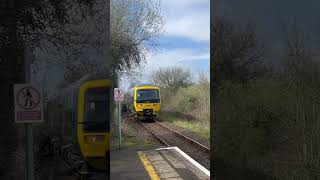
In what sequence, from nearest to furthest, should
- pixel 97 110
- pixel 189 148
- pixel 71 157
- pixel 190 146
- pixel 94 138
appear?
pixel 71 157 < pixel 94 138 < pixel 97 110 < pixel 189 148 < pixel 190 146

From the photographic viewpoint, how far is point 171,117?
36562mm

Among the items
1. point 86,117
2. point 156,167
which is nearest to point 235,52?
point 86,117

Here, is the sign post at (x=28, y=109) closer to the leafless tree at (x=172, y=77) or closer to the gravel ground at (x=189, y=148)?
the gravel ground at (x=189, y=148)

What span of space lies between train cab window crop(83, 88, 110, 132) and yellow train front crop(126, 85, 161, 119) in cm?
2442

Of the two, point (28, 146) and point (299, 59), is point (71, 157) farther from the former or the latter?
point (299, 59)

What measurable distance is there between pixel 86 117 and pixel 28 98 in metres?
1.54

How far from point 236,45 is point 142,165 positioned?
6.17 meters

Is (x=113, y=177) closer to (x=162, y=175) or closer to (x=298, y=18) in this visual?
(x=162, y=175)

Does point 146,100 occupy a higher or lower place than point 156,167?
higher

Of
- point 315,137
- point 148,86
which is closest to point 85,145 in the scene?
point 315,137

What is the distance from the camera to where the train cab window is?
7.70 m

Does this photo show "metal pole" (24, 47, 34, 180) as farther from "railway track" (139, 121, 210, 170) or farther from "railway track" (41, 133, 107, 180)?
"railway track" (139, 121, 210, 170)

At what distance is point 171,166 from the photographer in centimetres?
1266

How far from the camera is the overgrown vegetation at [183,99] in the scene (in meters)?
31.7
